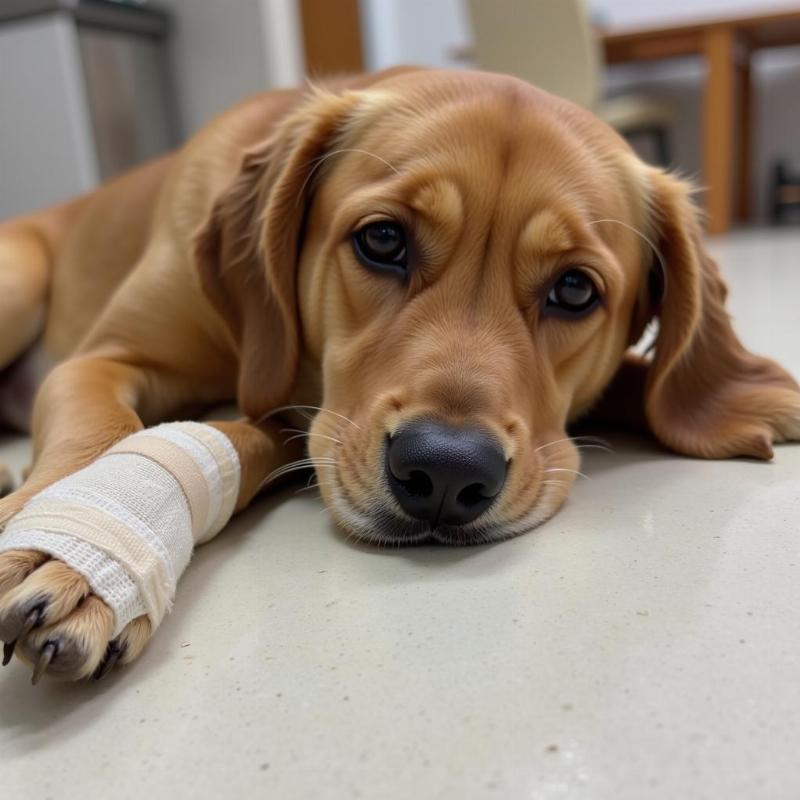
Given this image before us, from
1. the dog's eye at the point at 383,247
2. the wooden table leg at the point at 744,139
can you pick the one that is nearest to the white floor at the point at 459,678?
the dog's eye at the point at 383,247

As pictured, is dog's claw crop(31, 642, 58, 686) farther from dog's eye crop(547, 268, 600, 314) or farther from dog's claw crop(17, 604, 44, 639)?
dog's eye crop(547, 268, 600, 314)

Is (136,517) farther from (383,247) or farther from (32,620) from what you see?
(383,247)

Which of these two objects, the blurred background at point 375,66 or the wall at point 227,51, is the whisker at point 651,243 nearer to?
the blurred background at point 375,66

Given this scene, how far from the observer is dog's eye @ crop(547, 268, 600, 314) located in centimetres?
152

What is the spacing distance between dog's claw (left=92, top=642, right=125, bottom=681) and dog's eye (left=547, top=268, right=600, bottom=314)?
955 mm

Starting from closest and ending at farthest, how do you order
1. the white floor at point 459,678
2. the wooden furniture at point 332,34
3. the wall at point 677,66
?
the white floor at point 459,678, the wooden furniture at point 332,34, the wall at point 677,66

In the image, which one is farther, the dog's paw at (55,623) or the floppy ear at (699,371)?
the floppy ear at (699,371)

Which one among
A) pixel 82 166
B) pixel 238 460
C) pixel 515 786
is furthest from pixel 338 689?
pixel 82 166

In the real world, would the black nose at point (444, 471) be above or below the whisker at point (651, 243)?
below

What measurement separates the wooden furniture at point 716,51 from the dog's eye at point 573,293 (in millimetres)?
6450

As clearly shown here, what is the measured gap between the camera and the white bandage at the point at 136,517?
0.99 metres

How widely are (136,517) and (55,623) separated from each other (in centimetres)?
20

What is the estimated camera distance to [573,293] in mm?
1541

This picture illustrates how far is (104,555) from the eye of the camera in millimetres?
992
